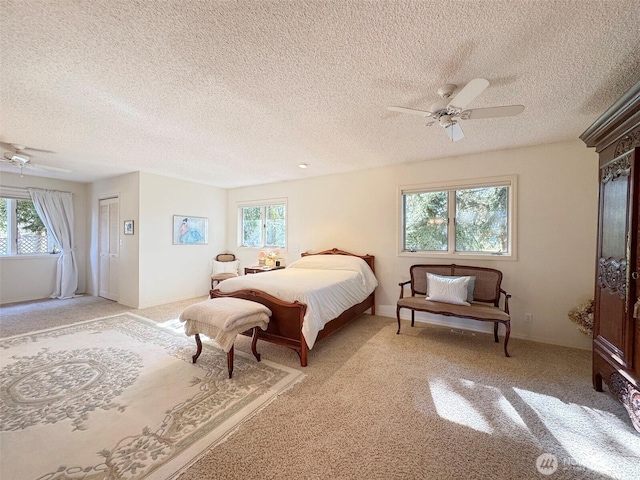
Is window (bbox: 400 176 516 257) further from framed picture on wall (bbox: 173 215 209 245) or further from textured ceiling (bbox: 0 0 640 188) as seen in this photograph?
framed picture on wall (bbox: 173 215 209 245)

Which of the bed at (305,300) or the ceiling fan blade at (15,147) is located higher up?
the ceiling fan blade at (15,147)

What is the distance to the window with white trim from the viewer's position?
502cm

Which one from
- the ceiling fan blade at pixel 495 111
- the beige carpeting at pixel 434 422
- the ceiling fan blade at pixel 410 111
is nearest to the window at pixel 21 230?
the beige carpeting at pixel 434 422

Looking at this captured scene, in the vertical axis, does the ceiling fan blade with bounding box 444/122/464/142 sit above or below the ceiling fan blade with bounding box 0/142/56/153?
below

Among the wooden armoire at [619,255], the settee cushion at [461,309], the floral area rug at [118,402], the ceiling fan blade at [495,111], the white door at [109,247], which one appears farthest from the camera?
the white door at [109,247]

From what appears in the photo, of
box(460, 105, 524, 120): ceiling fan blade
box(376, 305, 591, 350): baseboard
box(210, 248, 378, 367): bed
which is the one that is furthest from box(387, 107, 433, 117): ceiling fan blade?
box(376, 305, 591, 350): baseboard

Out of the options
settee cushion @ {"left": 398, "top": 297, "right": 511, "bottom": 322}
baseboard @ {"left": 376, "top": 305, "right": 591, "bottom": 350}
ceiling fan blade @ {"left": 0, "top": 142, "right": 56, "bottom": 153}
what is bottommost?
baseboard @ {"left": 376, "top": 305, "right": 591, "bottom": 350}

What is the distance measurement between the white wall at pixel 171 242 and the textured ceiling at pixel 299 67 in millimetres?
1794

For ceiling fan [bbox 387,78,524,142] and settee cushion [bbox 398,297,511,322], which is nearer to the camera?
ceiling fan [bbox 387,78,524,142]

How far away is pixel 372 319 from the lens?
4.23 metres

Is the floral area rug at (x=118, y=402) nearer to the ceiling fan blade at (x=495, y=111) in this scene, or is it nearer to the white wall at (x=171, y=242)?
the white wall at (x=171, y=242)

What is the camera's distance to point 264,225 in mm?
5926

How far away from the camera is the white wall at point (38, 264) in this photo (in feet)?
16.3

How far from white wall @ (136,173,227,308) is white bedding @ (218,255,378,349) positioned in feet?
8.15
